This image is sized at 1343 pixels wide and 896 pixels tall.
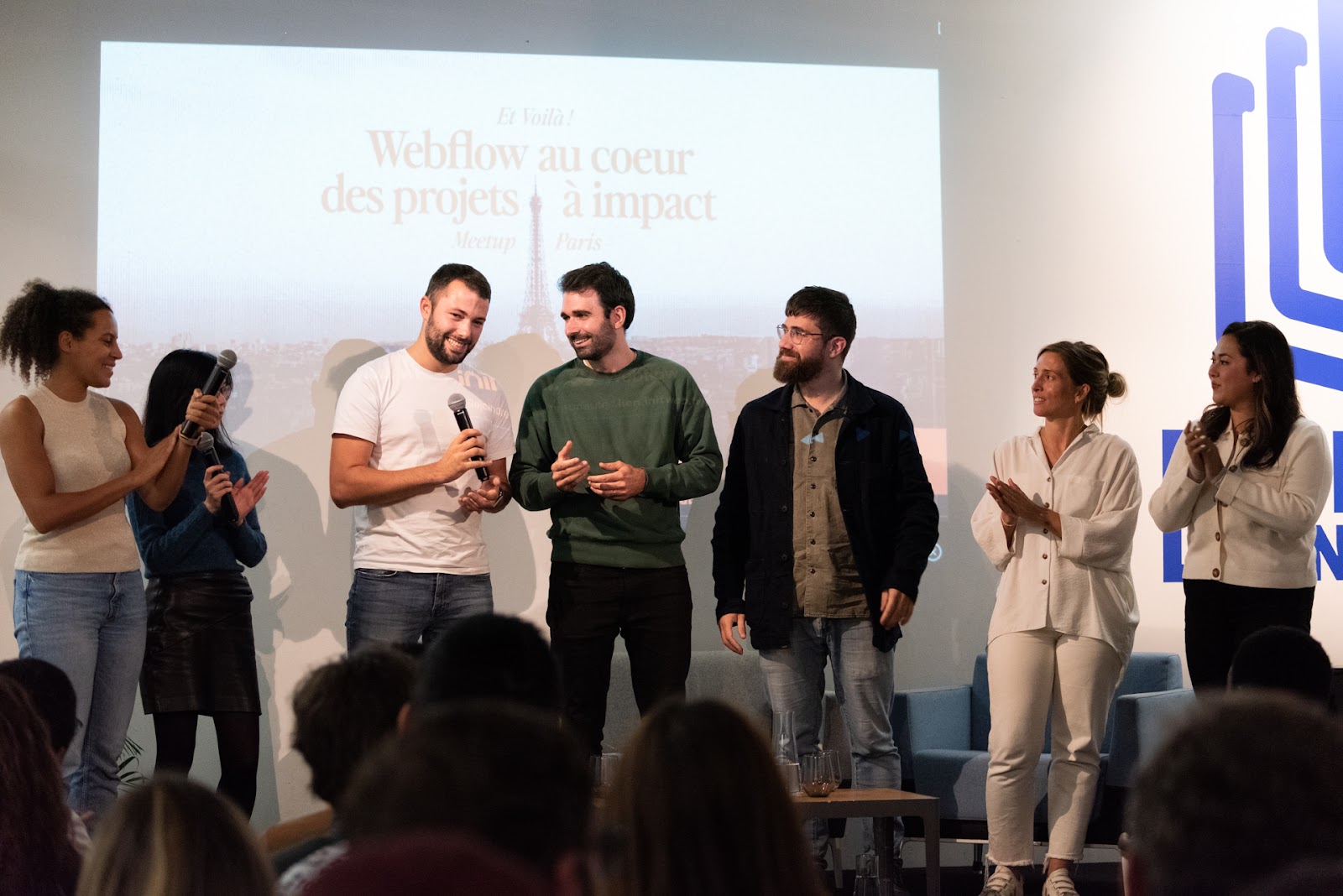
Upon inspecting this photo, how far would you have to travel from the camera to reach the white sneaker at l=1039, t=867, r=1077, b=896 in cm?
387

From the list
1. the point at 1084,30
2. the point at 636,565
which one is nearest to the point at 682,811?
the point at 636,565

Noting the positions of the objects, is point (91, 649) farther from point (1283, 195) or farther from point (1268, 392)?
point (1283, 195)

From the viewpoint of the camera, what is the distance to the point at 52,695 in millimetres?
2562

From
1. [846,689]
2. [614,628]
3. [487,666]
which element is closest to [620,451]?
[614,628]

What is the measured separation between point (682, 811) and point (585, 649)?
2.76 m

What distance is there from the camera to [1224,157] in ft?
17.6

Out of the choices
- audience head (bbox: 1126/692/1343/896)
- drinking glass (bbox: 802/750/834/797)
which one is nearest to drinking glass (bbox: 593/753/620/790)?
drinking glass (bbox: 802/750/834/797)

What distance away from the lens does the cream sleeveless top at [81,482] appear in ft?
12.5

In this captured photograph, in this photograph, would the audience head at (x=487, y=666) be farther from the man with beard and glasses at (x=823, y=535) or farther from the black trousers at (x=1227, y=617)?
the black trousers at (x=1227, y=617)

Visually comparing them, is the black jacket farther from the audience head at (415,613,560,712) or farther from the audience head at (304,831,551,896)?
the audience head at (304,831,551,896)

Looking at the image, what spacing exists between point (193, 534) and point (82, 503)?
32 cm

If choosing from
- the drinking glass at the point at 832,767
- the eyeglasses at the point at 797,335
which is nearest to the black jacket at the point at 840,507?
the eyeglasses at the point at 797,335

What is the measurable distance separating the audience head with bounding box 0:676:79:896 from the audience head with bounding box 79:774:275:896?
64 centimetres

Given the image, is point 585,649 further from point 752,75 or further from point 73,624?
point 752,75
